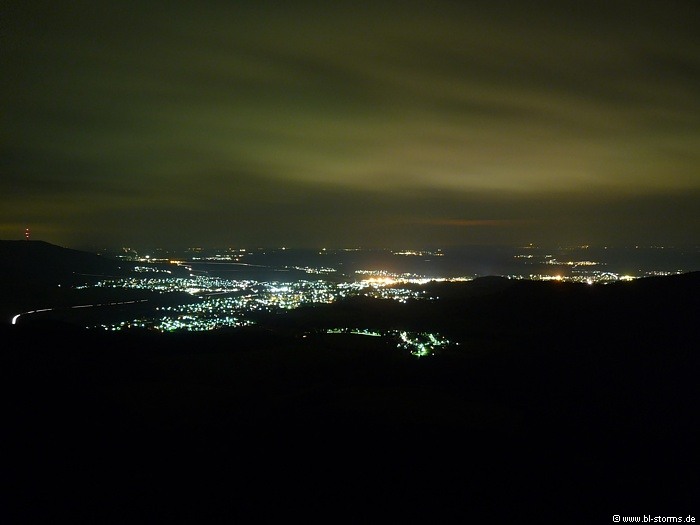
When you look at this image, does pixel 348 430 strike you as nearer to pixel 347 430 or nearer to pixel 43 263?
pixel 347 430

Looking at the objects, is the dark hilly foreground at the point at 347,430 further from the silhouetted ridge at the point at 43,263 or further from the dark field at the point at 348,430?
the silhouetted ridge at the point at 43,263

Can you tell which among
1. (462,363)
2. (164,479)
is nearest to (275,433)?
(164,479)

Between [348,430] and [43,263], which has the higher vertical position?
[43,263]

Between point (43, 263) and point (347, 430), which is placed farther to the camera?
point (43, 263)

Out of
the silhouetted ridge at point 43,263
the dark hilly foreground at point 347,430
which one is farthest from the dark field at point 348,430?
the silhouetted ridge at point 43,263

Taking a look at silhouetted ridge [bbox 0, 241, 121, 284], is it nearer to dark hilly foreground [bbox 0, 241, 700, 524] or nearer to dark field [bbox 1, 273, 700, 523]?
dark field [bbox 1, 273, 700, 523]

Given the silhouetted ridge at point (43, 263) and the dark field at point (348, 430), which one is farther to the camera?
the silhouetted ridge at point (43, 263)

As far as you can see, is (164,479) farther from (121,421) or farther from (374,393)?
(374,393)

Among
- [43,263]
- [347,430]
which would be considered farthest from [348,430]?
[43,263]
